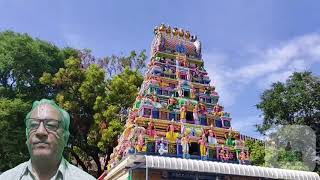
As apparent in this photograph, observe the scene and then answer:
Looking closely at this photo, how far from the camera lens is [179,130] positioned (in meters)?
17.9

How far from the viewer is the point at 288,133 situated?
22.6m

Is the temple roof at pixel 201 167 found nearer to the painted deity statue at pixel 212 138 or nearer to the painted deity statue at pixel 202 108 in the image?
the painted deity statue at pixel 212 138

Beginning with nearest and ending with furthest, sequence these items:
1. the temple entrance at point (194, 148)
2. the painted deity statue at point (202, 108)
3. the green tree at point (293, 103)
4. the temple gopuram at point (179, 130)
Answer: the temple gopuram at point (179, 130) < the temple entrance at point (194, 148) < the painted deity statue at point (202, 108) < the green tree at point (293, 103)

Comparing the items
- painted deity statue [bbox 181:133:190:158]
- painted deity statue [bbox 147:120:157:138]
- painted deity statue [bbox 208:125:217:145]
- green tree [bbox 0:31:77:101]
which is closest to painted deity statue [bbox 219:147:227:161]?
painted deity statue [bbox 208:125:217:145]

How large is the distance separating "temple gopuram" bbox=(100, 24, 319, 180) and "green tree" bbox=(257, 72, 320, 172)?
5320mm

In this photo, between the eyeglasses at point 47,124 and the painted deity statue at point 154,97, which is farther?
the painted deity statue at point 154,97

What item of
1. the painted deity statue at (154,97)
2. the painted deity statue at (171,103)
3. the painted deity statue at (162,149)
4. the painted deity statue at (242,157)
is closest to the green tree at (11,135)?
the painted deity statue at (154,97)

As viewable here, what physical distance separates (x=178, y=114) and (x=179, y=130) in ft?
2.70

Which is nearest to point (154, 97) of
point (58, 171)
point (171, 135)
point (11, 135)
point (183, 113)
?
point (183, 113)

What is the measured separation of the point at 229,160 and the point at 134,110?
178 inches

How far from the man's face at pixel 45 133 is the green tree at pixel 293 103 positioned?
21778 millimetres

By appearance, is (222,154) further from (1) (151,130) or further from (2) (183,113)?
(1) (151,130)

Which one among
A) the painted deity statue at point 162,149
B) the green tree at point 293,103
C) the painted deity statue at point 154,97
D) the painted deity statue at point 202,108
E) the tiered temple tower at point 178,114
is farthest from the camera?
the green tree at point 293,103

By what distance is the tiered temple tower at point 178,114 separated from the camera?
1716 cm
